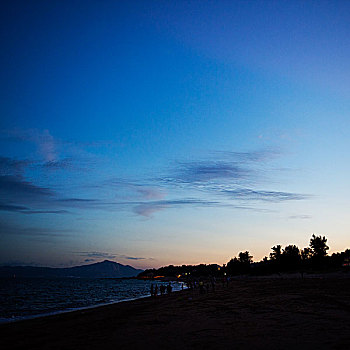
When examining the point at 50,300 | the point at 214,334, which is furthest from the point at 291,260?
the point at 214,334

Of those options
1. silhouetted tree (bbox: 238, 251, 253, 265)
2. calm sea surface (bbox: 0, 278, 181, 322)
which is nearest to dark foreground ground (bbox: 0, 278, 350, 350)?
calm sea surface (bbox: 0, 278, 181, 322)

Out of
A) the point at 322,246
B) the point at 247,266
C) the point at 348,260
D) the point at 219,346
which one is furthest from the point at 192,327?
the point at 247,266

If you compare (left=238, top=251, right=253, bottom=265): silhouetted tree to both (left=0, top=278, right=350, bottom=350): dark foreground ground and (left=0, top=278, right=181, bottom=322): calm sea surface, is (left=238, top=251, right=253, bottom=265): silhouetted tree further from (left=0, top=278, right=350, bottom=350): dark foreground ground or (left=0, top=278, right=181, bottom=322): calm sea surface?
(left=0, top=278, right=350, bottom=350): dark foreground ground

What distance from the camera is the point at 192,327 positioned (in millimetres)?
14734

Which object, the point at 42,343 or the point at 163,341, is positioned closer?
the point at 163,341

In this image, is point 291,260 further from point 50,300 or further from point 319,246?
point 50,300

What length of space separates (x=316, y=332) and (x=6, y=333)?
16.4 metres

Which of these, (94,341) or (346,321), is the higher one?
(346,321)

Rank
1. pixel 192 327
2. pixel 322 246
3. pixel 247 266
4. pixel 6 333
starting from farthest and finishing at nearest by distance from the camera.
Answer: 1. pixel 247 266
2. pixel 322 246
3. pixel 6 333
4. pixel 192 327

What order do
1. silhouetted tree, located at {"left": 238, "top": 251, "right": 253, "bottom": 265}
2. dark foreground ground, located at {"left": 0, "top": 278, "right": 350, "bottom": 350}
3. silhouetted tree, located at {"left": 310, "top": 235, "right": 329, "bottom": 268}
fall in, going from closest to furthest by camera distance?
dark foreground ground, located at {"left": 0, "top": 278, "right": 350, "bottom": 350} < silhouetted tree, located at {"left": 310, "top": 235, "right": 329, "bottom": 268} < silhouetted tree, located at {"left": 238, "top": 251, "right": 253, "bottom": 265}

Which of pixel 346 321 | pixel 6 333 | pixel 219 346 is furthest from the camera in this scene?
pixel 6 333

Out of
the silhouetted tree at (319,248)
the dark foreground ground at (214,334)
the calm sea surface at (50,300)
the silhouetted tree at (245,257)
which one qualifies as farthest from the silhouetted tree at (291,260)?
the dark foreground ground at (214,334)

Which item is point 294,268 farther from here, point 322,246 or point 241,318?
point 241,318

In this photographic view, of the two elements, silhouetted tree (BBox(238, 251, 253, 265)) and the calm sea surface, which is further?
silhouetted tree (BBox(238, 251, 253, 265))
